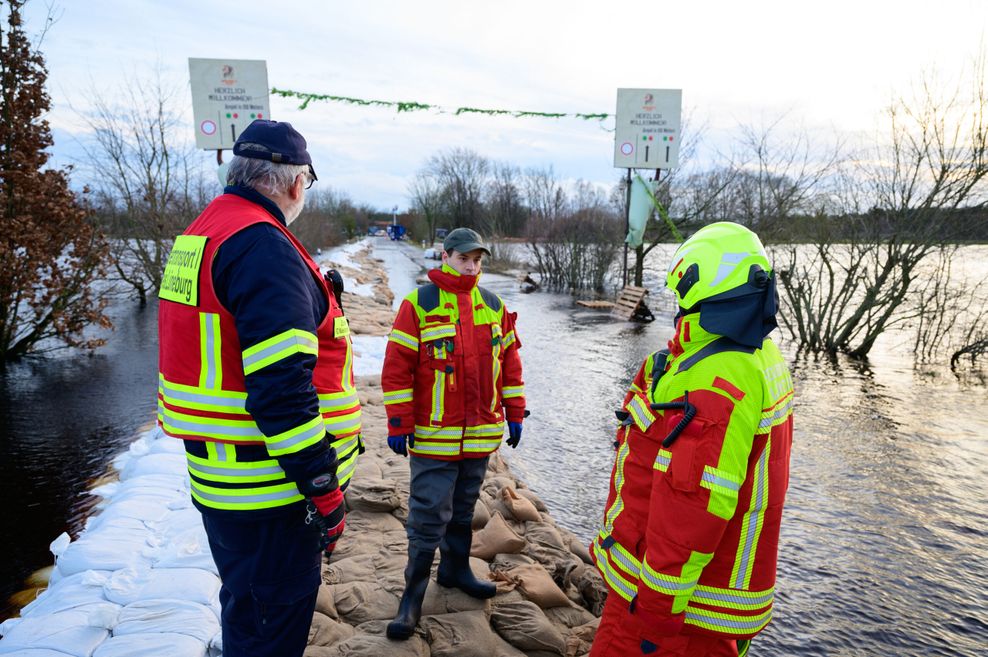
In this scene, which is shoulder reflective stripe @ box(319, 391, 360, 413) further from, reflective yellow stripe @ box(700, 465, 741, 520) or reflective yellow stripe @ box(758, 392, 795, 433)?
reflective yellow stripe @ box(758, 392, 795, 433)

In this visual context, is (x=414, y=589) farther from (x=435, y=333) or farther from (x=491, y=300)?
(x=491, y=300)

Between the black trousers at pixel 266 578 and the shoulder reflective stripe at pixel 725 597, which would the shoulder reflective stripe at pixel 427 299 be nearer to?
the black trousers at pixel 266 578

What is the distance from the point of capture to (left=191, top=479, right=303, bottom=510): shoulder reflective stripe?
177cm

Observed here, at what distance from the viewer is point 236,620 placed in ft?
→ 6.24

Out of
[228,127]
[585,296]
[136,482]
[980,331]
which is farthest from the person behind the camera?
[585,296]

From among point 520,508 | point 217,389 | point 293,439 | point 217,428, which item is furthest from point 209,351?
point 520,508

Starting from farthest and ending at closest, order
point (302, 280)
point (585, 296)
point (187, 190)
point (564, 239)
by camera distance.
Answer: point (564, 239) < point (585, 296) < point (187, 190) < point (302, 280)

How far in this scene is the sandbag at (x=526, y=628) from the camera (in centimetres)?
286

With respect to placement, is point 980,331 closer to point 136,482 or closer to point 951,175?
point 951,175

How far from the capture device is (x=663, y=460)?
1.75 m

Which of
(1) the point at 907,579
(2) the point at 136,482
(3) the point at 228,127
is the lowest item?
(1) the point at 907,579

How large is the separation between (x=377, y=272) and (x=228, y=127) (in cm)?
1677

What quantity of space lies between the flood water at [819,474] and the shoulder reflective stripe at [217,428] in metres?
2.94

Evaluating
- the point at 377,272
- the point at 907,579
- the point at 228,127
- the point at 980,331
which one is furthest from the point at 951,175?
the point at 377,272
